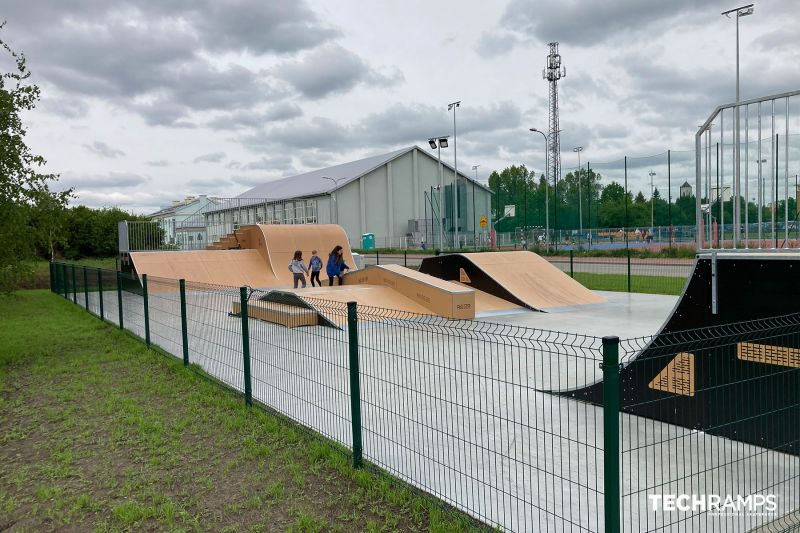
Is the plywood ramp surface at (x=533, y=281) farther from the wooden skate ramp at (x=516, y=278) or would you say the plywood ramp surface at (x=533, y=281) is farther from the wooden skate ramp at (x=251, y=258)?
the wooden skate ramp at (x=251, y=258)

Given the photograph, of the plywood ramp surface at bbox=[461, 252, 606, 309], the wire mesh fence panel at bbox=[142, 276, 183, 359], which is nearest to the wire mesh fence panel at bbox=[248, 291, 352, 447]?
the wire mesh fence panel at bbox=[142, 276, 183, 359]

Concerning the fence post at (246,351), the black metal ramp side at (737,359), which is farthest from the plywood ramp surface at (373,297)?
the black metal ramp side at (737,359)

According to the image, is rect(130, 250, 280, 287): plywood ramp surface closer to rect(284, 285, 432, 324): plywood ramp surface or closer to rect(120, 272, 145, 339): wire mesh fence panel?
rect(284, 285, 432, 324): plywood ramp surface

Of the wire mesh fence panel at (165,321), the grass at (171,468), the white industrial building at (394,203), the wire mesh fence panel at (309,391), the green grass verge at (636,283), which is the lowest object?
the green grass verge at (636,283)

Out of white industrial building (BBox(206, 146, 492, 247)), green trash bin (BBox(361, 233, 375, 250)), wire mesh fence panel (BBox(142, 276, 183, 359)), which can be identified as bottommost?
wire mesh fence panel (BBox(142, 276, 183, 359))

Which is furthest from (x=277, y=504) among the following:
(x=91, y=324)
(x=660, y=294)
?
(x=660, y=294)

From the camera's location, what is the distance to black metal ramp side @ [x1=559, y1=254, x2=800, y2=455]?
4805 mm

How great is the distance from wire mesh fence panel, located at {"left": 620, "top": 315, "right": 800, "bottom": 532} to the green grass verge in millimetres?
13759

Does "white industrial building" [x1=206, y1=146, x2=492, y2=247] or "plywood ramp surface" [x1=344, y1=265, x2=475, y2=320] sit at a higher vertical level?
"white industrial building" [x1=206, y1=146, x2=492, y2=247]

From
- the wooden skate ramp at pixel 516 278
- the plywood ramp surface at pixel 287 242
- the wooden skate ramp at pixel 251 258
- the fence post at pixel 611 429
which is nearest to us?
the fence post at pixel 611 429

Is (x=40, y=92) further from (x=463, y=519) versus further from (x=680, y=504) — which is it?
(x=680, y=504)

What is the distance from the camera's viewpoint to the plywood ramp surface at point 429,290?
1300 cm

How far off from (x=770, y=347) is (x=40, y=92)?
10.7 meters

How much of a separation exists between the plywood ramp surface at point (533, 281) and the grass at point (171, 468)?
956 cm
